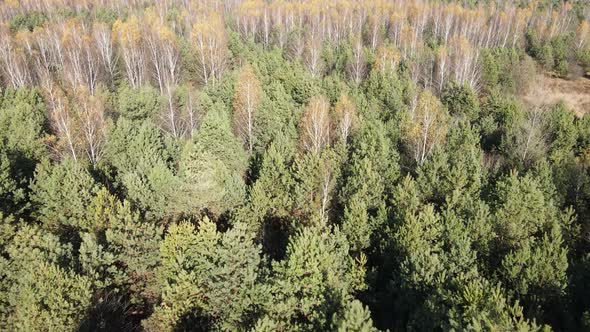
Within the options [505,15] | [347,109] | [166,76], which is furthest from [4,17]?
[505,15]

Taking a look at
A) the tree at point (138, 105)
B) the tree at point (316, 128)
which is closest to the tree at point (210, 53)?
the tree at point (138, 105)

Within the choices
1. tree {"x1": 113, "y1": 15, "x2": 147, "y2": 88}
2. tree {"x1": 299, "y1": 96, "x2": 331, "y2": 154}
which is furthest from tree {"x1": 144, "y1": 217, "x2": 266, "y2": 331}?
tree {"x1": 113, "y1": 15, "x2": 147, "y2": 88}

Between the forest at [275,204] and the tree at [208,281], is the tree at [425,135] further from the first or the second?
the tree at [208,281]

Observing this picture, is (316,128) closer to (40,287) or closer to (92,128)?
(92,128)

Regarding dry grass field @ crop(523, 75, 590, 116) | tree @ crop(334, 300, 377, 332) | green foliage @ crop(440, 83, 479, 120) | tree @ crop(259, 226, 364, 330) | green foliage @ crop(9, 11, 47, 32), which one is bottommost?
dry grass field @ crop(523, 75, 590, 116)

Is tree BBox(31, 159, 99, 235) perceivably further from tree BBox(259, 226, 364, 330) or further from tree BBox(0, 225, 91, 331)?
tree BBox(259, 226, 364, 330)

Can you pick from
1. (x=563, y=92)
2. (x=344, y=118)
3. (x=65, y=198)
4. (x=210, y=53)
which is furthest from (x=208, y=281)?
(x=563, y=92)
